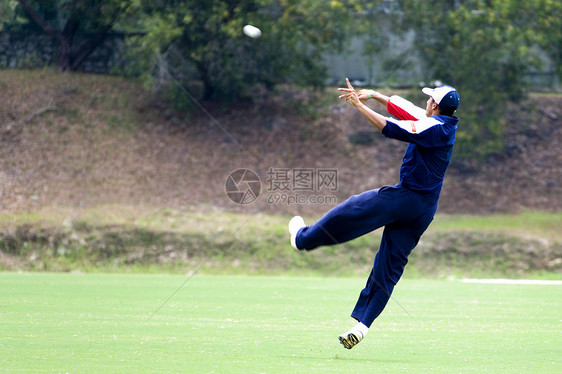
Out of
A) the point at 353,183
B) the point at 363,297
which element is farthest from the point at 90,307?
the point at 353,183

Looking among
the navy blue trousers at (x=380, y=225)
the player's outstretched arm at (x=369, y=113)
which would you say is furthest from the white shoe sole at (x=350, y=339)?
the player's outstretched arm at (x=369, y=113)

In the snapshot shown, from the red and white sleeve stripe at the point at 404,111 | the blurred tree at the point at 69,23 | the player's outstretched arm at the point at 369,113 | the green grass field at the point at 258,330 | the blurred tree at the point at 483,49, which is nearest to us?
the green grass field at the point at 258,330

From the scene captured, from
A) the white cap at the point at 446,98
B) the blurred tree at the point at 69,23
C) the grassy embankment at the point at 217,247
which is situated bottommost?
the grassy embankment at the point at 217,247

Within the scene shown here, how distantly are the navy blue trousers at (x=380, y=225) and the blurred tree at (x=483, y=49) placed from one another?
18799mm

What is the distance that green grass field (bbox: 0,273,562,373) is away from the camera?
22.7 ft

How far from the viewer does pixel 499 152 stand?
28312 millimetres

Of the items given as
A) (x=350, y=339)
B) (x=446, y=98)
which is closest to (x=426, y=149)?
(x=446, y=98)

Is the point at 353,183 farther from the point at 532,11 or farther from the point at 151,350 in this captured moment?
the point at 151,350

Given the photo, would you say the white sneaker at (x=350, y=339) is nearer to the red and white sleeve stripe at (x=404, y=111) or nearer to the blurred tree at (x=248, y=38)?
the red and white sleeve stripe at (x=404, y=111)

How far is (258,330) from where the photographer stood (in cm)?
933

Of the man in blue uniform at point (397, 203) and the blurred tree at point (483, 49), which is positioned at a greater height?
the man in blue uniform at point (397, 203)

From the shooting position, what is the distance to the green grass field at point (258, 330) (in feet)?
22.7

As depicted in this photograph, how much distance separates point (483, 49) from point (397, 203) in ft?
64.2

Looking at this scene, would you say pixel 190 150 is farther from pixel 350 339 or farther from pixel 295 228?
pixel 350 339
